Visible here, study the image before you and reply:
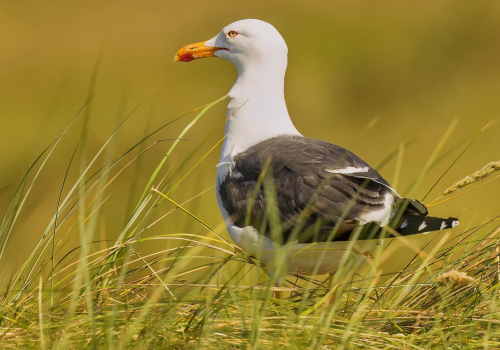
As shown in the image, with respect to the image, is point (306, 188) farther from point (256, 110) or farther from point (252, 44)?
point (252, 44)

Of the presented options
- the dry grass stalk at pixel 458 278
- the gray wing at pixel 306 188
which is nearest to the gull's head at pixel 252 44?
the gray wing at pixel 306 188

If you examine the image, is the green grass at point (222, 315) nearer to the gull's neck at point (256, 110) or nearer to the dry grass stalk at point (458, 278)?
the dry grass stalk at point (458, 278)

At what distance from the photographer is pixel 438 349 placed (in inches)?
78.7

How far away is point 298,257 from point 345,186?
0.36 m

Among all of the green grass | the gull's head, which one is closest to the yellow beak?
the gull's head

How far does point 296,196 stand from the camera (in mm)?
2988

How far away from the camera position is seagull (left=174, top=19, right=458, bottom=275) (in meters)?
2.74

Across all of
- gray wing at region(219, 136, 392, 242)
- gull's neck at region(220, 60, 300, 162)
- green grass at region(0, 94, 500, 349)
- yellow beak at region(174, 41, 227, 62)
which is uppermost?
yellow beak at region(174, 41, 227, 62)

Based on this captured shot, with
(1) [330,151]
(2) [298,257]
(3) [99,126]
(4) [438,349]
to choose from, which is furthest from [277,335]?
(3) [99,126]

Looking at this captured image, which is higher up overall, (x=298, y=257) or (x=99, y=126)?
(x=298, y=257)

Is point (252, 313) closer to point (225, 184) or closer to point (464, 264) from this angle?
point (464, 264)

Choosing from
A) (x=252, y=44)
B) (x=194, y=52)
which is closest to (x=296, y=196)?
(x=252, y=44)

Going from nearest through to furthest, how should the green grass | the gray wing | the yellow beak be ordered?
the green grass < the gray wing < the yellow beak

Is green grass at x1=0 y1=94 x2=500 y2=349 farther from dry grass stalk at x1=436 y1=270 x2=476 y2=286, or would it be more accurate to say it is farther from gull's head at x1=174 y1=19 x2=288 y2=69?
gull's head at x1=174 y1=19 x2=288 y2=69
